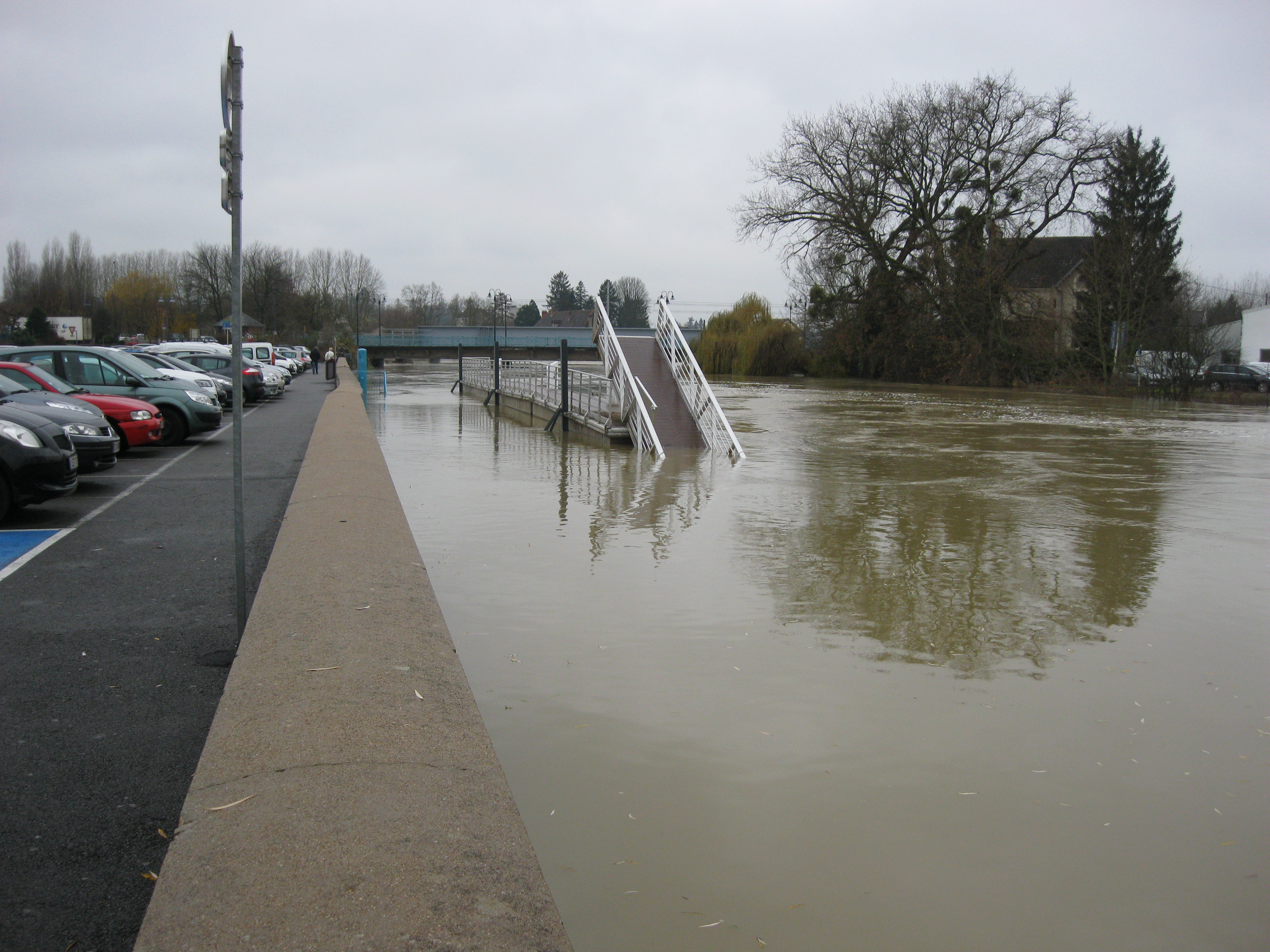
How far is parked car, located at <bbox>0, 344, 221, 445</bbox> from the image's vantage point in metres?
16.3

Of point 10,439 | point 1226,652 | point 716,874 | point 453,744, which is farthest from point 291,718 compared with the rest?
point 10,439

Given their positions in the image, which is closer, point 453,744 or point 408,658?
point 453,744

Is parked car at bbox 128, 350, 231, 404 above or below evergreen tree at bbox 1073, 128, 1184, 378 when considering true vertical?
below

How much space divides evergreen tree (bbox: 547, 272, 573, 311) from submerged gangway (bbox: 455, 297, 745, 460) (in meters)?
136

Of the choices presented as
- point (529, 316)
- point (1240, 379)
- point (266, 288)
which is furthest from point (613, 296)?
point (1240, 379)

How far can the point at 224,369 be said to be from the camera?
28.0 meters

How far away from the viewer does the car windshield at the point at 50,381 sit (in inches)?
556

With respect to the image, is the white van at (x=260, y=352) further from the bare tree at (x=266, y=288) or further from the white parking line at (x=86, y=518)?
the bare tree at (x=266, y=288)

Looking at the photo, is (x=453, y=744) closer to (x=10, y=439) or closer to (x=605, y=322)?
(x=10, y=439)

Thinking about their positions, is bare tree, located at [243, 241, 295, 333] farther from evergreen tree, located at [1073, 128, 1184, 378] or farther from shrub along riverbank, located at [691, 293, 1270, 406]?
evergreen tree, located at [1073, 128, 1184, 378]

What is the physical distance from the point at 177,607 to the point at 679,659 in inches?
130

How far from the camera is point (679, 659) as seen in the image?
625cm

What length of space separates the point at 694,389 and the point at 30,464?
13.7 meters

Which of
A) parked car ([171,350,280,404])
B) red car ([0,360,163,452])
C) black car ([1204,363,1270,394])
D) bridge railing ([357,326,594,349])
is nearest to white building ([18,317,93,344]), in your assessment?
bridge railing ([357,326,594,349])
